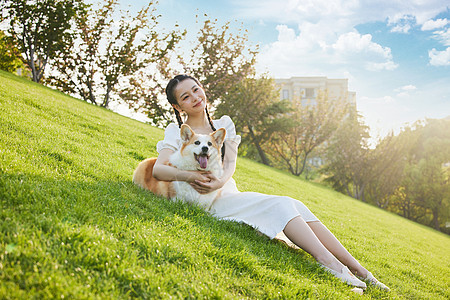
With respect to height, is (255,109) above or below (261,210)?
above

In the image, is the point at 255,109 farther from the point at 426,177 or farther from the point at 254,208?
the point at 254,208

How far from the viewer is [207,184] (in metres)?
3.26

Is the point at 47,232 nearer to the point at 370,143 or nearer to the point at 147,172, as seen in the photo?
the point at 147,172

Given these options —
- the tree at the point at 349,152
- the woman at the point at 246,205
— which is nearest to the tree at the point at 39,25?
the woman at the point at 246,205

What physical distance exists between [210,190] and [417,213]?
89.7 ft

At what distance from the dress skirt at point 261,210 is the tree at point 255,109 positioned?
60.9 feet

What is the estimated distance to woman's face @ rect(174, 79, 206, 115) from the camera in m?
3.65

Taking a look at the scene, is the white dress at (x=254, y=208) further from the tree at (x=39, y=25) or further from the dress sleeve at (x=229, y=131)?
the tree at (x=39, y=25)

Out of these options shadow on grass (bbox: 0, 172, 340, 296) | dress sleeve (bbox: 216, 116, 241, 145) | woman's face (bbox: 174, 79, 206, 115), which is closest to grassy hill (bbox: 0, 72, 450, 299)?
shadow on grass (bbox: 0, 172, 340, 296)

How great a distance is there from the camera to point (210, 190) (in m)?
3.36

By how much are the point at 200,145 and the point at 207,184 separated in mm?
442

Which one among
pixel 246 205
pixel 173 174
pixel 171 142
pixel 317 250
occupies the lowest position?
pixel 317 250

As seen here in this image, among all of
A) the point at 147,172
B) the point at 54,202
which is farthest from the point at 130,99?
the point at 54,202

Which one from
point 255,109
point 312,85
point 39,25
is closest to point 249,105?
point 255,109
